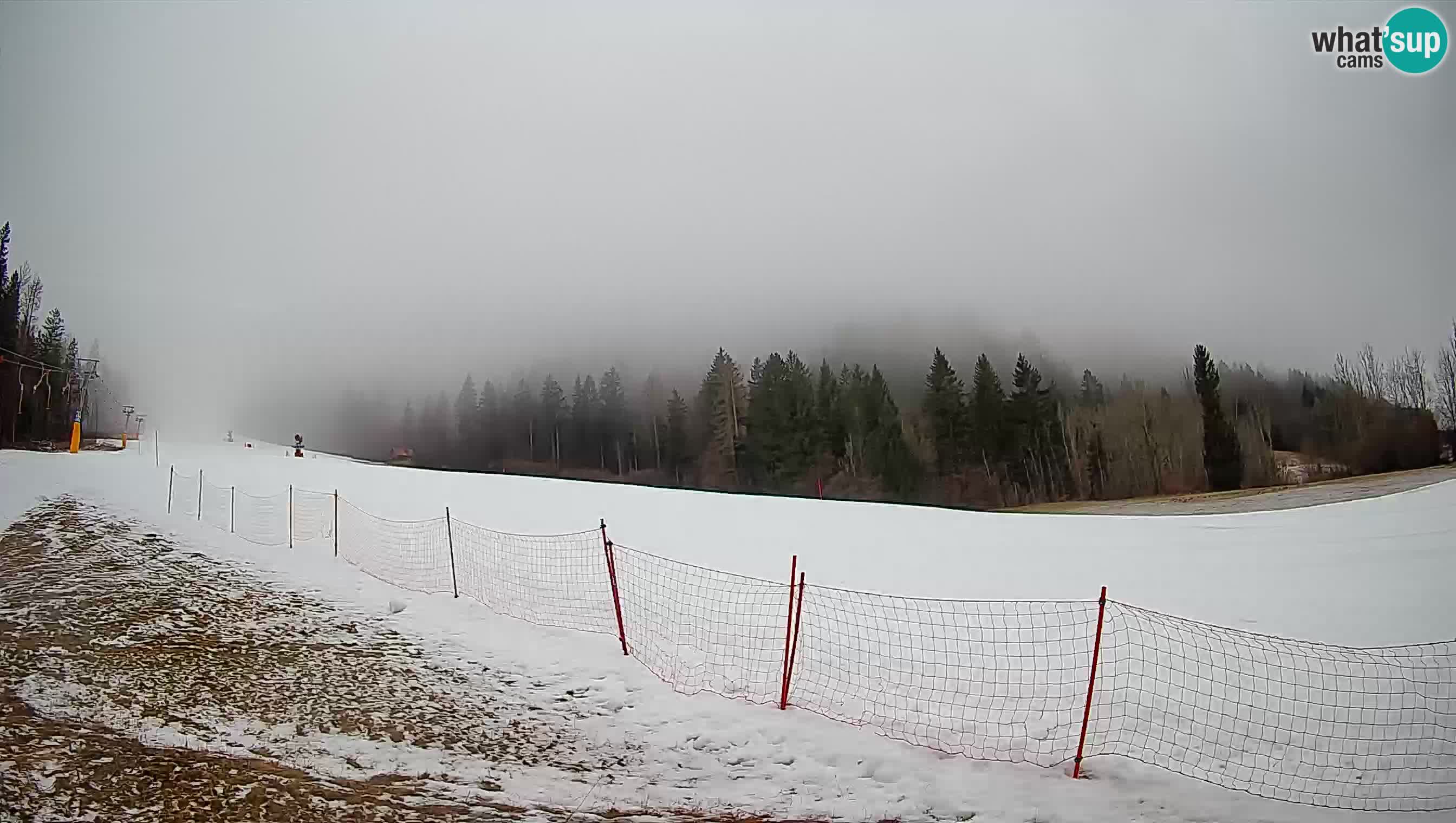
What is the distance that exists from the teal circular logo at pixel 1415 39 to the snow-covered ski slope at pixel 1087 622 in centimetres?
522

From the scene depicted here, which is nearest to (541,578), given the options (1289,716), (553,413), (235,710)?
(235,710)

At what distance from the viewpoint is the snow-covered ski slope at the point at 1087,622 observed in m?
4.29

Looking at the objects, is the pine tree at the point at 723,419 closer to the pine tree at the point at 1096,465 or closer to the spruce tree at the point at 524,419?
the spruce tree at the point at 524,419

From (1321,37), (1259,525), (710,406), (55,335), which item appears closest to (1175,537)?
(1259,525)

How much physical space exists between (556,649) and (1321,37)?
11085mm

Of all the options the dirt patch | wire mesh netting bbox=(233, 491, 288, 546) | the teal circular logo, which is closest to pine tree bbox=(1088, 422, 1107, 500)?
the teal circular logo

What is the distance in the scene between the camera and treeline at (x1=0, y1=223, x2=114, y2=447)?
21.0 ft

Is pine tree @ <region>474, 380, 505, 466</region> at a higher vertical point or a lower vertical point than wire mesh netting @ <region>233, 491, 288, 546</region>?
higher

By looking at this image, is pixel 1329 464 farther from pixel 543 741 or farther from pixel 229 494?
pixel 229 494

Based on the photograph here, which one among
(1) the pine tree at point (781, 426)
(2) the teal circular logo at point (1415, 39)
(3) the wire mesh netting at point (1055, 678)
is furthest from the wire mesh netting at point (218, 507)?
(2) the teal circular logo at point (1415, 39)

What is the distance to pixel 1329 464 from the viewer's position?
38.6 feet

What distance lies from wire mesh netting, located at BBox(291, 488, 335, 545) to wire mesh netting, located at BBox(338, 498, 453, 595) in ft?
0.70

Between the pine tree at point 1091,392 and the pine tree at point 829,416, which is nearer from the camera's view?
the pine tree at point 1091,392

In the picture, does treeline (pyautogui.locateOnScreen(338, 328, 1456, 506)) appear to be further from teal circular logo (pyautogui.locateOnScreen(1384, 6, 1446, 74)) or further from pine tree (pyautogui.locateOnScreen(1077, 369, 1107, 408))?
teal circular logo (pyautogui.locateOnScreen(1384, 6, 1446, 74))
